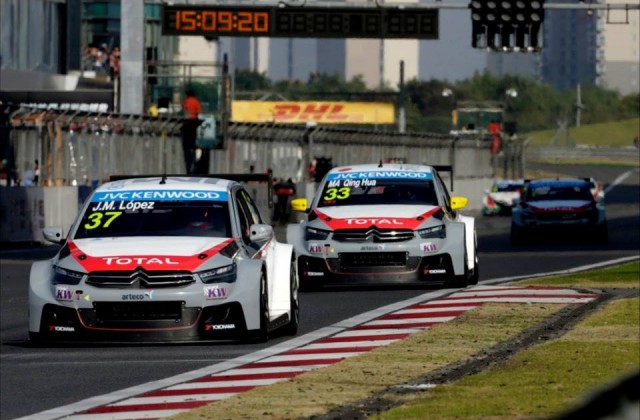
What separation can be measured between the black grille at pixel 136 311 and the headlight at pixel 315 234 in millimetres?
6943

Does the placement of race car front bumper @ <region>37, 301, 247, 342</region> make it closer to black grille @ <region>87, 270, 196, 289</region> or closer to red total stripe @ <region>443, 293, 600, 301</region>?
black grille @ <region>87, 270, 196, 289</region>

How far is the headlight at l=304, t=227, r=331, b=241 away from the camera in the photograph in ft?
70.5

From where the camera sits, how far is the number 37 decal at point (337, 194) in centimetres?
2233

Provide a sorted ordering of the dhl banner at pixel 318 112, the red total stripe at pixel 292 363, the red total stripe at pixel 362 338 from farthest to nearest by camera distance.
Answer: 1. the dhl banner at pixel 318 112
2. the red total stripe at pixel 362 338
3. the red total stripe at pixel 292 363

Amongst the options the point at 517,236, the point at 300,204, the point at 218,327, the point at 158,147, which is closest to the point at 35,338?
the point at 218,327

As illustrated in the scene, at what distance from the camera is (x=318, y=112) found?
466 ft

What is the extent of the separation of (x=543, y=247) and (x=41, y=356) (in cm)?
2347

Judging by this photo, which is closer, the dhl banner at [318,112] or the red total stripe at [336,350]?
the red total stripe at [336,350]

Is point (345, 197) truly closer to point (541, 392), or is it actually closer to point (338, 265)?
point (338, 265)

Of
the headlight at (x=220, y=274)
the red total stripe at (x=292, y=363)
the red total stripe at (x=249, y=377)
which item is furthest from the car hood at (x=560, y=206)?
the red total stripe at (x=249, y=377)

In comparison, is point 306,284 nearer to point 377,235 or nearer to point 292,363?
point 377,235

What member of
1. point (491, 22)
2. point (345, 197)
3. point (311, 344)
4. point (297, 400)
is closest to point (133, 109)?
point (491, 22)

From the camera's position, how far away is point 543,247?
3747cm

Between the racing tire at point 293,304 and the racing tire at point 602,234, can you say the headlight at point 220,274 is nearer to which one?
the racing tire at point 293,304
